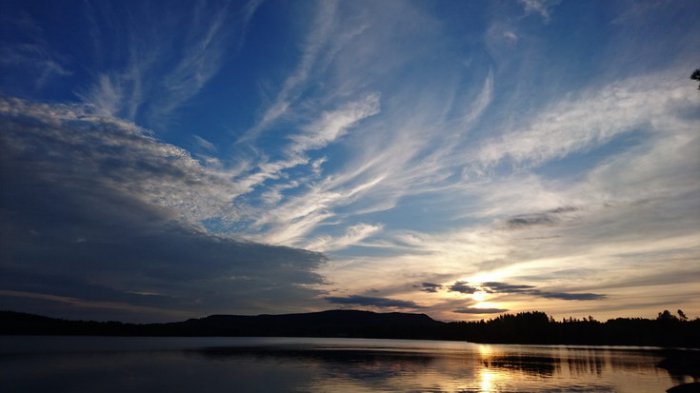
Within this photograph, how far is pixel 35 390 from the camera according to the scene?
4644cm

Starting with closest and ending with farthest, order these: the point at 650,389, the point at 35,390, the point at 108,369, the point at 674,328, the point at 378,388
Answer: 1. the point at 35,390
2. the point at 378,388
3. the point at 650,389
4. the point at 108,369
5. the point at 674,328

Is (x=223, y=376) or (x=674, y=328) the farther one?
(x=674, y=328)

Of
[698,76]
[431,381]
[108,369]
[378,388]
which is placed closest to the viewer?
[698,76]

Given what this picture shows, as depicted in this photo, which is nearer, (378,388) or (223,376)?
(378,388)

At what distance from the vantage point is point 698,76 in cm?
2556

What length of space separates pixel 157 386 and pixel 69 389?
9038mm

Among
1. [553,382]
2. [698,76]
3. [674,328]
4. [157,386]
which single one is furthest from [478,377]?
[674,328]

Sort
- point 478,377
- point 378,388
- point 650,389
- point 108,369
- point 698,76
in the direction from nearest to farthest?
point 698,76
point 378,388
point 650,389
point 478,377
point 108,369

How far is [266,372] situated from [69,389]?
29.5 meters

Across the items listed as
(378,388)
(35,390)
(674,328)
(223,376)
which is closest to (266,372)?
(223,376)

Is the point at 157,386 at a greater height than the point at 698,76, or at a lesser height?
lesser

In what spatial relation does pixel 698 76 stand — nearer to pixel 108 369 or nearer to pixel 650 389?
pixel 650 389

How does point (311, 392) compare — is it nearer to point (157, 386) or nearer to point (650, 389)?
point (157, 386)

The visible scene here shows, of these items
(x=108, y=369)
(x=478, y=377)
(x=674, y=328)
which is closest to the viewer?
(x=478, y=377)
